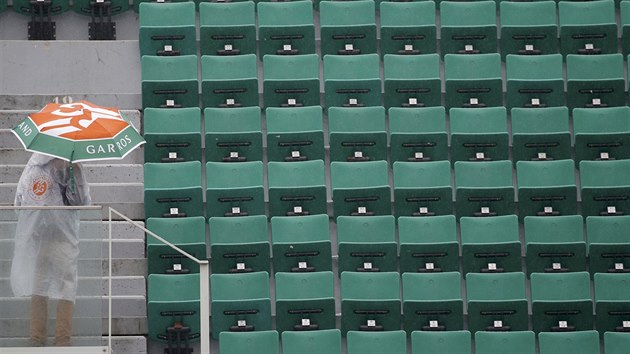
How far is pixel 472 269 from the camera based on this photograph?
7.33 m

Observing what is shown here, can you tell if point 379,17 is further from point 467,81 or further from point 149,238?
point 149,238

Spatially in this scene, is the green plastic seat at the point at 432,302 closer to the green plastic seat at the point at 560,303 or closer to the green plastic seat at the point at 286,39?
the green plastic seat at the point at 560,303

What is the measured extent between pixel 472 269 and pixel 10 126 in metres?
2.89

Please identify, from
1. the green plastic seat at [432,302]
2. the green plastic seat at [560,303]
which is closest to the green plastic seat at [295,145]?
the green plastic seat at [432,302]

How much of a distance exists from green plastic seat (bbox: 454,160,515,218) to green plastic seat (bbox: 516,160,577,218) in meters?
0.08

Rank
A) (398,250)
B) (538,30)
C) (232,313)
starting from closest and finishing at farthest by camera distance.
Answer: (232,313)
(398,250)
(538,30)

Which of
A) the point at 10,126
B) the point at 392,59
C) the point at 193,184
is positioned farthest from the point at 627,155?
the point at 10,126

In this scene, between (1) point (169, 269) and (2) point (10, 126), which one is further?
(2) point (10, 126)

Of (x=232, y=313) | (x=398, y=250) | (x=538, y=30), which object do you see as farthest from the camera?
(x=538, y=30)

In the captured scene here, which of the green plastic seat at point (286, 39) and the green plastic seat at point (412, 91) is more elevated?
the green plastic seat at point (286, 39)

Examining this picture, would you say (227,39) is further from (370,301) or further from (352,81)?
(370,301)

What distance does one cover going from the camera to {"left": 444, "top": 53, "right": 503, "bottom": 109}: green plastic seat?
8133mm

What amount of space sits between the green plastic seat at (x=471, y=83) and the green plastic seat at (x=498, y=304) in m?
1.42

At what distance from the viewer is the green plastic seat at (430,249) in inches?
286
